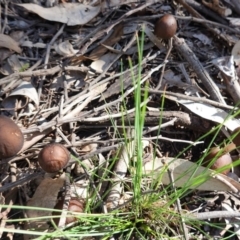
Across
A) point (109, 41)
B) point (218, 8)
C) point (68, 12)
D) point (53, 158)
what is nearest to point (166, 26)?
point (109, 41)

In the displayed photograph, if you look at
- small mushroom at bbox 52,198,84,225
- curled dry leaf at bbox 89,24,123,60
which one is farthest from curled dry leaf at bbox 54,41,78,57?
small mushroom at bbox 52,198,84,225

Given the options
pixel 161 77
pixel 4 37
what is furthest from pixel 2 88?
pixel 161 77

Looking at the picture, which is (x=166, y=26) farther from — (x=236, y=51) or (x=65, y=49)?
(x=65, y=49)

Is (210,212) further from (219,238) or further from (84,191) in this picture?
(84,191)

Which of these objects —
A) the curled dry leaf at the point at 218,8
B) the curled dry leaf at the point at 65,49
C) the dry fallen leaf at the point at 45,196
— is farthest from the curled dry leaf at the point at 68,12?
the dry fallen leaf at the point at 45,196

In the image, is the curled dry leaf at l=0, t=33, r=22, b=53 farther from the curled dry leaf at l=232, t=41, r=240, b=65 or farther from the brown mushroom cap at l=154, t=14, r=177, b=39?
the curled dry leaf at l=232, t=41, r=240, b=65
